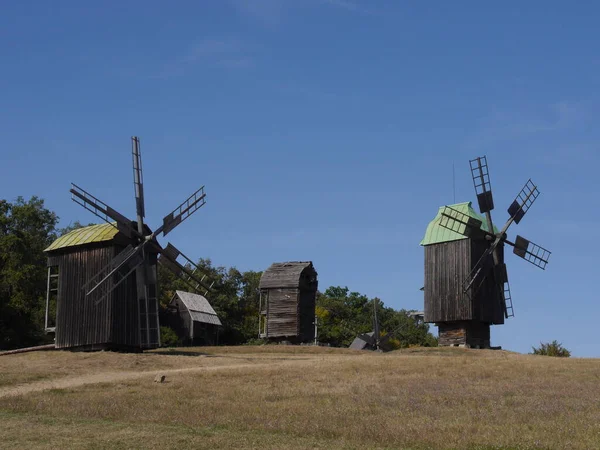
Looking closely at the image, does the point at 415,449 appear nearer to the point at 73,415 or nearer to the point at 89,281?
the point at 73,415

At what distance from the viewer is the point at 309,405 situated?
24.3 metres

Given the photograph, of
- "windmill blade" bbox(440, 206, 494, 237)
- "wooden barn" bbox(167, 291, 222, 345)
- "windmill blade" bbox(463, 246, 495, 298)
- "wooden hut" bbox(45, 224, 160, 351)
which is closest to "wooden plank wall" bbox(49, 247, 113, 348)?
"wooden hut" bbox(45, 224, 160, 351)

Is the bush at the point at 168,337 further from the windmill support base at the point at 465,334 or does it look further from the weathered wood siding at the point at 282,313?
the windmill support base at the point at 465,334

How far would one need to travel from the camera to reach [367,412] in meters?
22.8

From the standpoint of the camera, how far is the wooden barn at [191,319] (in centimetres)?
7412

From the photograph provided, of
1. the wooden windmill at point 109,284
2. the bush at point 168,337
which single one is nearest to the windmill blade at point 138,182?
Result: the wooden windmill at point 109,284

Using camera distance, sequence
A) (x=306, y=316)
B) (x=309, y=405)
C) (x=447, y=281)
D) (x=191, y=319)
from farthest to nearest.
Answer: (x=191, y=319)
(x=306, y=316)
(x=447, y=281)
(x=309, y=405)

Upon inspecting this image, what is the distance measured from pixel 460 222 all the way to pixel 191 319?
100 ft

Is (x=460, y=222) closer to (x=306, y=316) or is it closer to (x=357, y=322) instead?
(x=306, y=316)

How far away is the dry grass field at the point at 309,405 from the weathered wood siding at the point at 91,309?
177 inches

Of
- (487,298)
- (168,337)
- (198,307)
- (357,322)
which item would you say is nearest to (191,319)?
(198,307)

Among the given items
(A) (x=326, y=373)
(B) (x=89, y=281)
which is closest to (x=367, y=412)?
(A) (x=326, y=373)

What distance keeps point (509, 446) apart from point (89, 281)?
30.0 meters

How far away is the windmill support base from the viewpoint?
5375 centimetres
